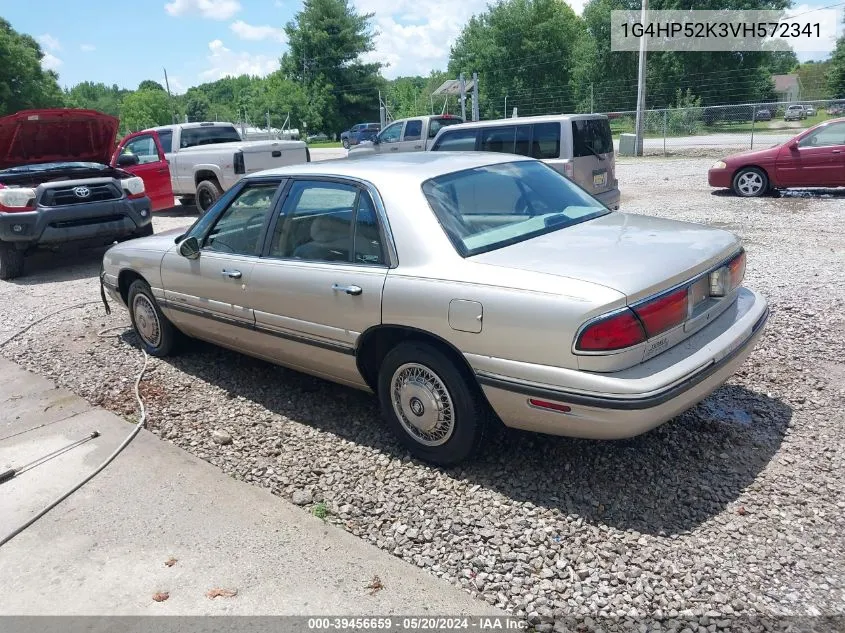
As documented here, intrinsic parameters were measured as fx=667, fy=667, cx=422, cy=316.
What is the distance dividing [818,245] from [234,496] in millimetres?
7671

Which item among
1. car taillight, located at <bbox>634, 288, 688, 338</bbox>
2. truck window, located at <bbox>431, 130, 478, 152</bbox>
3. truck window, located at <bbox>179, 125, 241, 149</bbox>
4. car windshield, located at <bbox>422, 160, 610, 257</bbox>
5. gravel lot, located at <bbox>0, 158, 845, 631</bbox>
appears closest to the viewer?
gravel lot, located at <bbox>0, 158, 845, 631</bbox>

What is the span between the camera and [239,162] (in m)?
12.5

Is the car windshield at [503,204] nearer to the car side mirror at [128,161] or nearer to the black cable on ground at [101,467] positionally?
the black cable on ground at [101,467]

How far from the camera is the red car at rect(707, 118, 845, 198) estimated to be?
1178 cm

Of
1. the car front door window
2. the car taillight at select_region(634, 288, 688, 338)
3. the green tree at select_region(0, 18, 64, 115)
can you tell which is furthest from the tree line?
the car taillight at select_region(634, 288, 688, 338)

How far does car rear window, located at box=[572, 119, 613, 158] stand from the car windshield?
17.3ft

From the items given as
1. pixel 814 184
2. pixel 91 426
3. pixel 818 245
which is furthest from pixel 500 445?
pixel 814 184

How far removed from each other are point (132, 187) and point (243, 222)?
19.1ft

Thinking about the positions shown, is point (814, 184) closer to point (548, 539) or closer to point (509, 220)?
point (509, 220)

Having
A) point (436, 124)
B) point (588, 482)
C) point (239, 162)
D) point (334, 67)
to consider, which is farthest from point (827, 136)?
point (334, 67)

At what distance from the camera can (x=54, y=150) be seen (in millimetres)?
9641

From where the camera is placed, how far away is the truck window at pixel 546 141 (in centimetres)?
943

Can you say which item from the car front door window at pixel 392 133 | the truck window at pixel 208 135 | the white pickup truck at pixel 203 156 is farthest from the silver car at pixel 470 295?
the car front door window at pixel 392 133

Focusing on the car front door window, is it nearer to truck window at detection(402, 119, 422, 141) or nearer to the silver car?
truck window at detection(402, 119, 422, 141)
